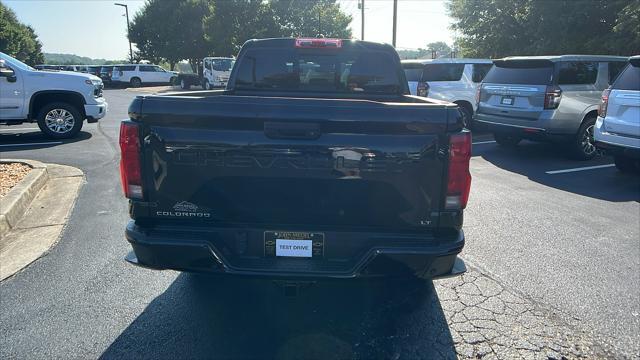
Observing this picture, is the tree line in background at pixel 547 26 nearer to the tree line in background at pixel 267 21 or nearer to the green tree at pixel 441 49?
the green tree at pixel 441 49

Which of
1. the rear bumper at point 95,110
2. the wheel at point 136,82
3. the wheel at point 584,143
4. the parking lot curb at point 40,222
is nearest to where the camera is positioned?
the parking lot curb at point 40,222

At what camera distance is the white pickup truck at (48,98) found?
33.5 feet

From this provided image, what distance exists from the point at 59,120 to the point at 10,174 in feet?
13.7

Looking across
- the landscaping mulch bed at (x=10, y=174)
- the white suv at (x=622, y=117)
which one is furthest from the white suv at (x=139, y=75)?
the white suv at (x=622, y=117)

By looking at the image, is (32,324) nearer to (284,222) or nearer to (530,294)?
(284,222)

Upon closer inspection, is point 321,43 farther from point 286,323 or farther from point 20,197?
point 20,197

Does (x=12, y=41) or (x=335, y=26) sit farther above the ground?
(x=335, y=26)

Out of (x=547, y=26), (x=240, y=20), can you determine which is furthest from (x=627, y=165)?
(x=240, y=20)

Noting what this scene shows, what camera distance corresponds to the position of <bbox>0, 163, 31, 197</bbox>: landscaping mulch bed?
21.1ft

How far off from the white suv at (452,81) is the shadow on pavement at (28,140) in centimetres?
840

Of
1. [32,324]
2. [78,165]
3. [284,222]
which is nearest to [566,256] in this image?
[284,222]

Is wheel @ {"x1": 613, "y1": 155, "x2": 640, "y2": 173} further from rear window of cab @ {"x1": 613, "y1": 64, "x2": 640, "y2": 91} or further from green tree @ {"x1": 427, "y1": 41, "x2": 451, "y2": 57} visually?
green tree @ {"x1": 427, "y1": 41, "x2": 451, "y2": 57}

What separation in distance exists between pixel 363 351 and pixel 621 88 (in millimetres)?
6409

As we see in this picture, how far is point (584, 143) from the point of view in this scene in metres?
9.32
